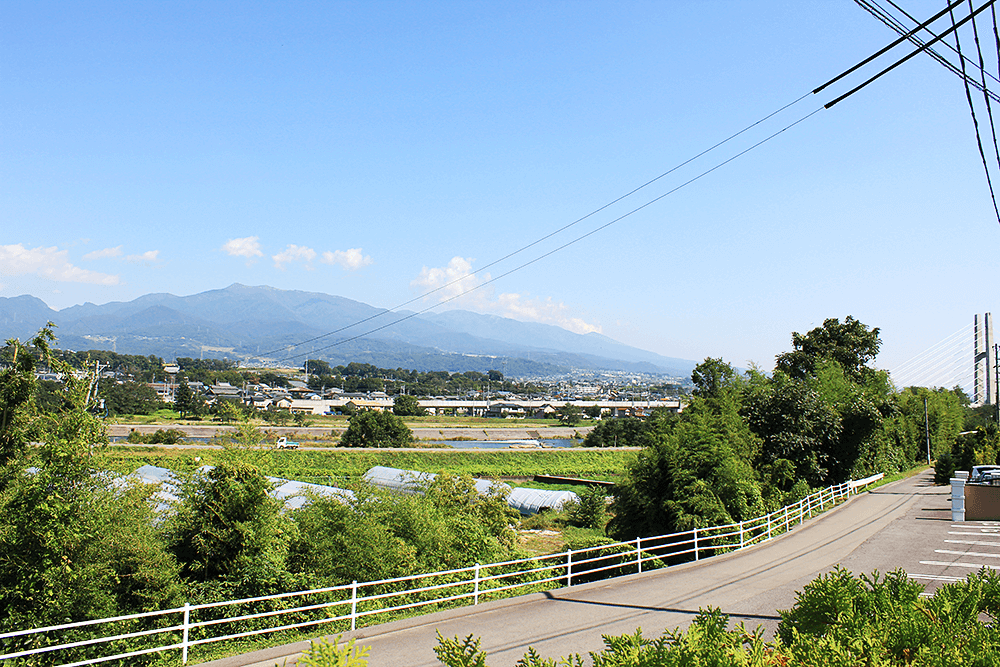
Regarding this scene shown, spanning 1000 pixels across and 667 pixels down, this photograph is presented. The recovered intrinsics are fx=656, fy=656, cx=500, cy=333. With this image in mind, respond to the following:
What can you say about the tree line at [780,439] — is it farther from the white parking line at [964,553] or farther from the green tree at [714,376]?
the white parking line at [964,553]

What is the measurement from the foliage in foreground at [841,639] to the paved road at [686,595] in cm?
400

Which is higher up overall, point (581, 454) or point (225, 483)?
point (225, 483)

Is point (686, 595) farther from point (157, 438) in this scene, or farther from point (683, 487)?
point (157, 438)

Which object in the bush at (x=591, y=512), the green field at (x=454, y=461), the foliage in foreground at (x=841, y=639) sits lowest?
the green field at (x=454, y=461)

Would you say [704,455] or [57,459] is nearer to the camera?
[57,459]

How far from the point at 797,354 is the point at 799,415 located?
26.8 metres

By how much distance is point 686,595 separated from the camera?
14305mm

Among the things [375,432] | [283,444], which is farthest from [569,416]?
[283,444]

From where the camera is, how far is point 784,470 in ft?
117

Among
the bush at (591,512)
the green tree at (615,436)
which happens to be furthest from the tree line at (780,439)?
the green tree at (615,436)

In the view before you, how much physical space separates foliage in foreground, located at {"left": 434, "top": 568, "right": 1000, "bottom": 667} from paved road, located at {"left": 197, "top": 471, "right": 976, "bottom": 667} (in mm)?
4001

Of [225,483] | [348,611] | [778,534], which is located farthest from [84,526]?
[778,534]

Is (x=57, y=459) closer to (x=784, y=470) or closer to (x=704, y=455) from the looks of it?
(x=704, y=455)

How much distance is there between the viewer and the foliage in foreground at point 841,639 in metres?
5.41
